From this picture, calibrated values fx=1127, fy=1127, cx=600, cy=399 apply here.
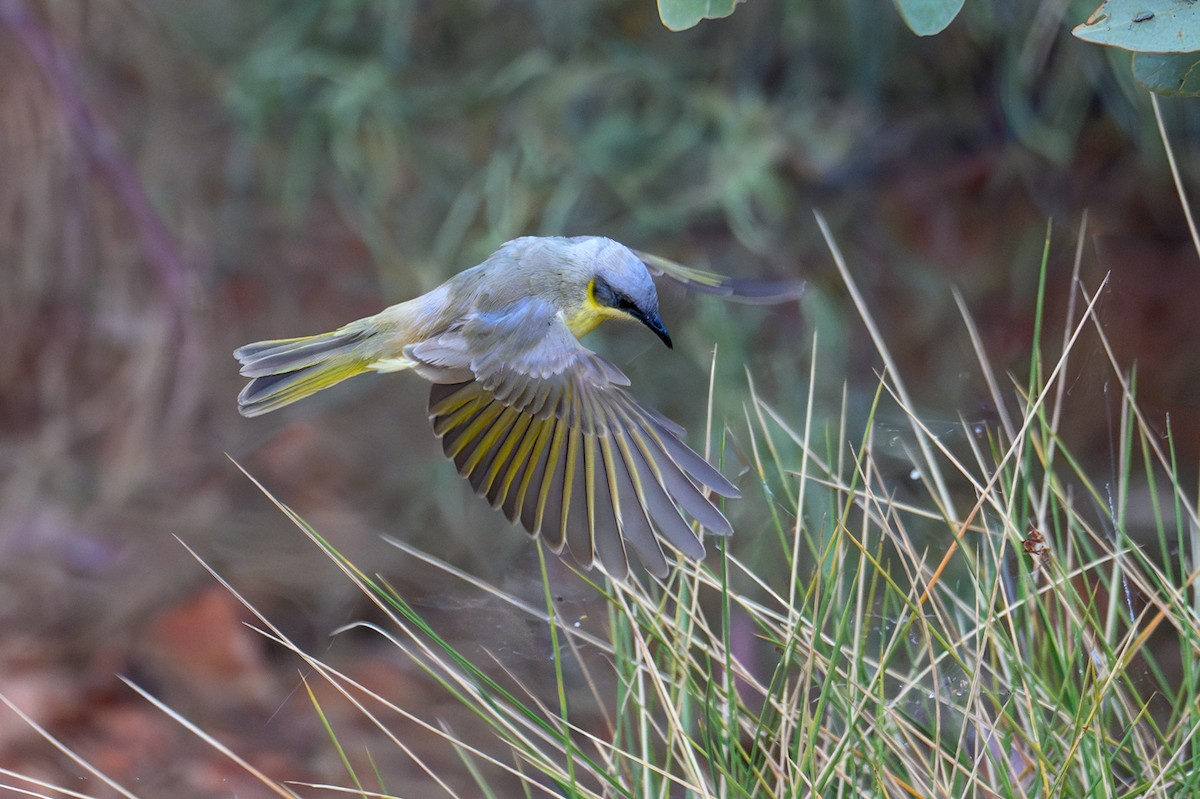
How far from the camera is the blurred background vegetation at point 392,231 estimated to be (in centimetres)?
162

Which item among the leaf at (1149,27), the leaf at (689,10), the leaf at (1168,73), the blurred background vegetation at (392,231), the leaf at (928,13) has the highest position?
the leaf at (689,10)

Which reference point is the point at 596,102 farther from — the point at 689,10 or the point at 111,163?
the point at 689,10

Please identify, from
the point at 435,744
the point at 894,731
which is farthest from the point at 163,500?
the point at 894,731

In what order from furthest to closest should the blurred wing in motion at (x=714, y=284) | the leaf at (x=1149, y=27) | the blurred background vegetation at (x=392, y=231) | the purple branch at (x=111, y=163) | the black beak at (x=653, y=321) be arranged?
1. the purple branch at (x=111, y=163)
2. the blurred background vegetation at (x=392, y=231)
3. the blurred wing in motion at (x=714, y=284)
4. the black beak at (x=653, y=321)
5. the leaf at (x=1149, y=27)

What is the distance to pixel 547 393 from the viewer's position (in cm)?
98

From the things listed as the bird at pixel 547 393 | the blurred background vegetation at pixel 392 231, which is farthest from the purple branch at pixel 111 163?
A: the bird at pixel 547 393

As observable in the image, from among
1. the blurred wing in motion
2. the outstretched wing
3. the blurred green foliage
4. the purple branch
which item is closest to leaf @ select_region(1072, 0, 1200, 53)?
the outstretched wing

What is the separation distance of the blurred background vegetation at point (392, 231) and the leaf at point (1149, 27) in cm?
83

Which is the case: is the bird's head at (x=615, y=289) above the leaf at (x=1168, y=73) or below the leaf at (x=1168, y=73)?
below

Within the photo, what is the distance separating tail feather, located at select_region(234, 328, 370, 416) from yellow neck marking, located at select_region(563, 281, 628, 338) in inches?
8.9

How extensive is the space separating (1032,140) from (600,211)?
2.14ft

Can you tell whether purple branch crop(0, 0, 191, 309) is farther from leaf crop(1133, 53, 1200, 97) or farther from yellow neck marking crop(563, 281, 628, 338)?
leaf crop(1133, 53, 1200, 97)

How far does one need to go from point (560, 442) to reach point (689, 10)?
0.40 meters

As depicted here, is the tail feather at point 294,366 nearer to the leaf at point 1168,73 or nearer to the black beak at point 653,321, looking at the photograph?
the black beak at point 653,321
